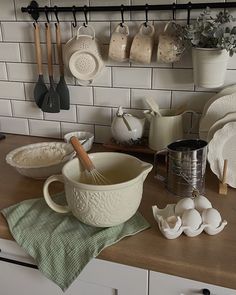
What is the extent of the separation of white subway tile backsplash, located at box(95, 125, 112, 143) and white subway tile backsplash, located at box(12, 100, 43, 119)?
240mm

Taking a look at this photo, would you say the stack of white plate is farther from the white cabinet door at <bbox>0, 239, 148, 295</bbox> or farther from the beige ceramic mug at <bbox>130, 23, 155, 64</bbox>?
the white cabinet door at <bbox>0, 239, 148, 295</bbox>

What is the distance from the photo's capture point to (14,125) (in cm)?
143

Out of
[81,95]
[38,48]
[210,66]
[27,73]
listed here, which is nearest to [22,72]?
[27,73]

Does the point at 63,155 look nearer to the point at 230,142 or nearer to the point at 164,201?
the point at 164,201

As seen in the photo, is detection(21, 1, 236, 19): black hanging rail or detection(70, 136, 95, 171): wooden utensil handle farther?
detection(21, 1, 236, 19): black hanging rail

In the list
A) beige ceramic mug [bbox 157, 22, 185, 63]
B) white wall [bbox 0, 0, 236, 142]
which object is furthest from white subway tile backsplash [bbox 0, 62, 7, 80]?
beige ceramic mug [bbox 157, 22, 185, 63]

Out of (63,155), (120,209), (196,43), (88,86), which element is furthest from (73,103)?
(120,209)

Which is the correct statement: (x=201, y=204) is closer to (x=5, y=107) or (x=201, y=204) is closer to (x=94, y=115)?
(x=94, y=115)

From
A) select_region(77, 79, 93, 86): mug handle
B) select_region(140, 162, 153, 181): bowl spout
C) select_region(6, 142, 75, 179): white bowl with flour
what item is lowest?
select_region(6, 142, 75, 179): white bowl with flour

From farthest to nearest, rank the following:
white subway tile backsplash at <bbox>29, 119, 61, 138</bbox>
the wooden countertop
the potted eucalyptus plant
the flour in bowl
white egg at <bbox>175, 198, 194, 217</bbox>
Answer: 1. white subway tile backsplash at <bbox>29, 119, 61, 138</bbox>
2. the flour in bowl
3. the potted eucalyptus plant
4. white egg at <bbox>175, 198, 194, 217</bbox>
5. the wooden countertop

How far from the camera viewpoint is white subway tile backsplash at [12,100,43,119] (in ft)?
4.51

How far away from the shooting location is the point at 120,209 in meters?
0.77

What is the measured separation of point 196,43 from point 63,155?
20.1 inches

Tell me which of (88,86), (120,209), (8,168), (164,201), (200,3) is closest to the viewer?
(120,209)
